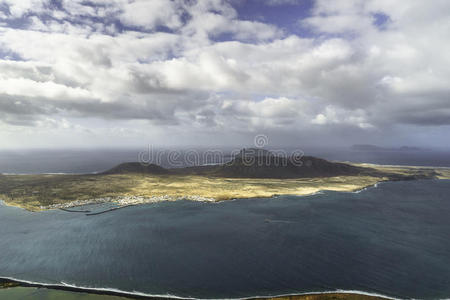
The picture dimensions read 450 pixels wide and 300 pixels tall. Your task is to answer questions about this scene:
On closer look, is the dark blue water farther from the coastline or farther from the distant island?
the distant island

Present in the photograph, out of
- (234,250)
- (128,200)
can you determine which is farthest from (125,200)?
(234,250)

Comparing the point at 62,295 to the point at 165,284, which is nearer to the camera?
the point at 62,295

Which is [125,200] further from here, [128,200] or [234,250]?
[234,250]

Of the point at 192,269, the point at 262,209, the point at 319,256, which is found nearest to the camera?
the point at 192,269

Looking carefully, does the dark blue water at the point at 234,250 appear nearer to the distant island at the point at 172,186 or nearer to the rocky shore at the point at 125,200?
the rocky shore at the point at 125,200

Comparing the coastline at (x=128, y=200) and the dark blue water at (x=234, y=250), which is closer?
the dark blue water at (x=234, y=250)

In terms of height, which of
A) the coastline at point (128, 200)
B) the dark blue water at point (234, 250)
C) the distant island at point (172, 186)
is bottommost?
the dark blue water at point (234, 250)

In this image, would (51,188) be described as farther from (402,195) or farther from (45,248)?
(402,195)

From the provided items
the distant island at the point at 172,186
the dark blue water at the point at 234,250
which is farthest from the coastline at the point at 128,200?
the dark blue water at the point at 234,250

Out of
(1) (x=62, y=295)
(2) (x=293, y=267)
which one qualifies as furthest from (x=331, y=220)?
(1) (x=62, y=295)
